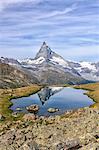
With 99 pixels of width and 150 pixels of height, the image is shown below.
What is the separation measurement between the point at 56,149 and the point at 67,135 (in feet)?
31.8

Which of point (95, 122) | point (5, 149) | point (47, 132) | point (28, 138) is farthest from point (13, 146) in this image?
point (95, 122)

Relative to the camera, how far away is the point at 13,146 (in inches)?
2227

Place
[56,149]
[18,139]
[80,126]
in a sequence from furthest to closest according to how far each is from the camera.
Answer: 1. [80,126]
2. [18,139]
3. [56,149]

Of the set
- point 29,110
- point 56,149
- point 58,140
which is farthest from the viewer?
point 29,110

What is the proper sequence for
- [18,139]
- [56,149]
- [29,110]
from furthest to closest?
[29,110]
[18,139]
[56,149]

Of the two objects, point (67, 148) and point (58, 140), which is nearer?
point (67, 148)

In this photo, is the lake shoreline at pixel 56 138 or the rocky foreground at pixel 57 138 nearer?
the rocky foreground at pixel 57 138

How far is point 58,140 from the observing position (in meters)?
57.8

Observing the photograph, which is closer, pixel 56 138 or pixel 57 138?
pixel 57 138

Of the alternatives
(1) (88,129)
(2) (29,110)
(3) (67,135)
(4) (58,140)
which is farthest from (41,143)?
(2) (29,110)

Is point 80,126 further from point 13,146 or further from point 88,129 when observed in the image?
point 13,146

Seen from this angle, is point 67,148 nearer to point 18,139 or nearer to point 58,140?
point 58,140

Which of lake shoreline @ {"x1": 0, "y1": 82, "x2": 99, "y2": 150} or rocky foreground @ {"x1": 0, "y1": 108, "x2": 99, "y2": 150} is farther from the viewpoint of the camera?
lake shoreline @ {"x1": 0, "y1": 82, "x2": 99, "y2": 150}

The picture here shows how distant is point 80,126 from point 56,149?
18373mm
